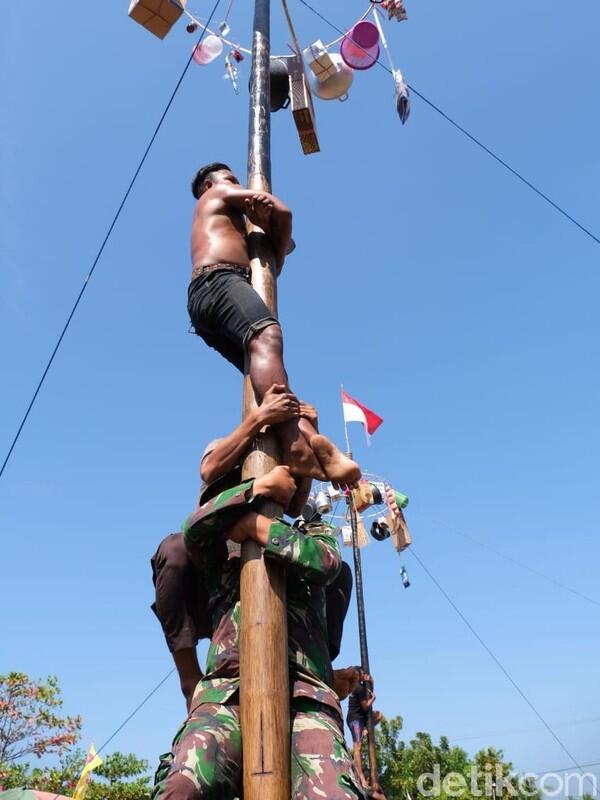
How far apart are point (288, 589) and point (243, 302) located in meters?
1.18

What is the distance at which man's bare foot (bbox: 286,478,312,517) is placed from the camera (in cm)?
270

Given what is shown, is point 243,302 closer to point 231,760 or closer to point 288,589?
point 288,589

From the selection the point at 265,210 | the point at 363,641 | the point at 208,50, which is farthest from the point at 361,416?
the point at 265,210

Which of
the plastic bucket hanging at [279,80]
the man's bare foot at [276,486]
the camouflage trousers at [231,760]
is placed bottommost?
the camouflage trousers at [231,760]

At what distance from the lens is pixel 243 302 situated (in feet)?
9.33

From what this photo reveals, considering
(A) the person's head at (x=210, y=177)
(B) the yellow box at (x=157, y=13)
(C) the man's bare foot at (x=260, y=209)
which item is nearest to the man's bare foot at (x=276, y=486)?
(C) the man's bare foot at (x=260, y=209)

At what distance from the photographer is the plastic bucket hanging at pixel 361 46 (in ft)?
20.6

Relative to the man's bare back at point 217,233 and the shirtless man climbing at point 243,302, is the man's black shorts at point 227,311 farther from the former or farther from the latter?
the man's bare back at point 217,233

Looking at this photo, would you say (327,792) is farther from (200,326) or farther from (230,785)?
(200,326)

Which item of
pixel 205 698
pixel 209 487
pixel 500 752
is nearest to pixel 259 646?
pixel 205 698

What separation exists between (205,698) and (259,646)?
0.98 ft

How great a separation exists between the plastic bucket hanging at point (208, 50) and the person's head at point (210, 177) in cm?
377

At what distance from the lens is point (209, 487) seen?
262 centimetres

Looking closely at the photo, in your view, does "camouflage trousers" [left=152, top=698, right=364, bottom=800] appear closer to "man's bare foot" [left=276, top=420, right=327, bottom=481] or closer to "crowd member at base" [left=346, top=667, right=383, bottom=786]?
"man's bare foot" [left=276, top=420, right=327, bottom=481]
